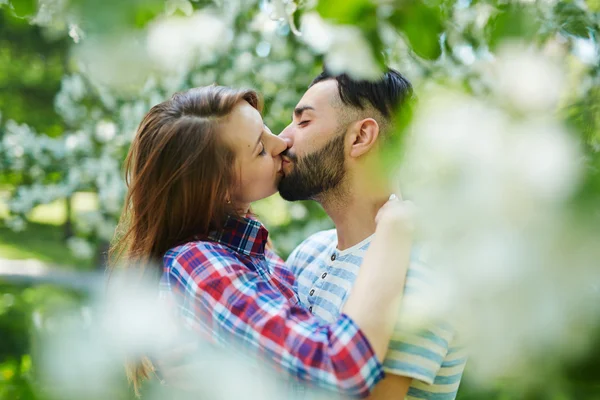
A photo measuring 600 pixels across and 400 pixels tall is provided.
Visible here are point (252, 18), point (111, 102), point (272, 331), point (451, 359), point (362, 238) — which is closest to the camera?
point (272, 331)

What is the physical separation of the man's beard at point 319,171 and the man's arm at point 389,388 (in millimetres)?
653

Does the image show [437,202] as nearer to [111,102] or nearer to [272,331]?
[272,331]

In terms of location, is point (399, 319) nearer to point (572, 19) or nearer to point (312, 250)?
point (572, 19)

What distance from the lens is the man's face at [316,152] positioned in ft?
5.92

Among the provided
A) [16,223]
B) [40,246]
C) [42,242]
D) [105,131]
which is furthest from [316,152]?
[42,242]

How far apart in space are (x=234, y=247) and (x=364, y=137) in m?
0.51

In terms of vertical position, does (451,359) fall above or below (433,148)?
below

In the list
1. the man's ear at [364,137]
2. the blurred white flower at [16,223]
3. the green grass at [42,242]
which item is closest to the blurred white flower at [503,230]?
the man's ear at [364,137]

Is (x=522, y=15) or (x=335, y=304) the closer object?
(x=522, y=15)

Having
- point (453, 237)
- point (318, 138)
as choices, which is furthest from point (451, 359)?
point (453, 237)

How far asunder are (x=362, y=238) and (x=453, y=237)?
1302 mm

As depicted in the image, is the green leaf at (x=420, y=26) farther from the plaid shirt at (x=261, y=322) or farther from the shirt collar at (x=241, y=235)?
the shirt collar at (x=241, y=235)

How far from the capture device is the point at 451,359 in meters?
1.40

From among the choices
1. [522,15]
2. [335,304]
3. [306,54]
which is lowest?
[335,304]
